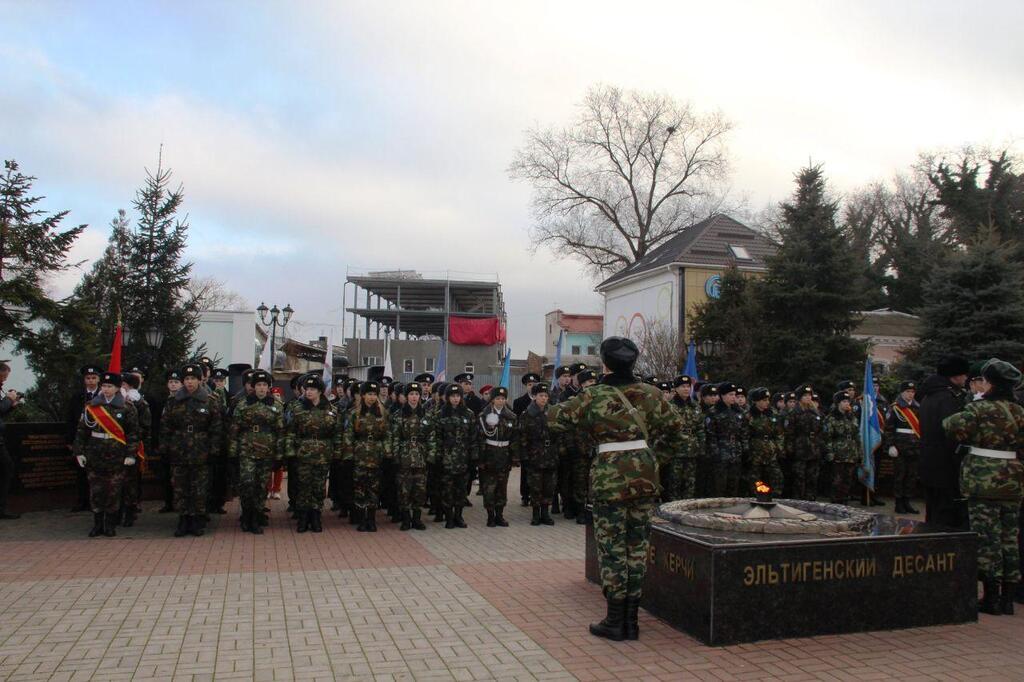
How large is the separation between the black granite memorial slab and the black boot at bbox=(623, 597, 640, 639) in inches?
15.4

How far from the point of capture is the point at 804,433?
13.1 meters

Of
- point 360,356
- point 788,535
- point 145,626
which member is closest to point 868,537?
point 788,535

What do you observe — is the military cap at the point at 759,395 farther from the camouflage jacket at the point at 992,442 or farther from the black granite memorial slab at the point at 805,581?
the black granite memorial slab at the point at 805,581

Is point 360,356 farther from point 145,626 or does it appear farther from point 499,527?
point 145,626

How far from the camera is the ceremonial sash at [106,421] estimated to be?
9.75 metres

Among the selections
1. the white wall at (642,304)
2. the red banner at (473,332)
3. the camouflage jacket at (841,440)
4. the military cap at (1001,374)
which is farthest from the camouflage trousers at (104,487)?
the red banner at (473,332)

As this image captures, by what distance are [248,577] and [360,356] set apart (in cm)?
4783

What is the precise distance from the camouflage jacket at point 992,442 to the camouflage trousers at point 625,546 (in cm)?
298

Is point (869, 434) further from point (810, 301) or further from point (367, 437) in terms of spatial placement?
point (810, 301)

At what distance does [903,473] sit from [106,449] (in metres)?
11.9

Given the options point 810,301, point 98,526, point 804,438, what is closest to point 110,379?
point 98,526

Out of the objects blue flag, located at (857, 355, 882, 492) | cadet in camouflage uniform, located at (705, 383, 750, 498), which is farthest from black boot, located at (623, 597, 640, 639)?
blue flag, located at (857, 355, 882, 492)

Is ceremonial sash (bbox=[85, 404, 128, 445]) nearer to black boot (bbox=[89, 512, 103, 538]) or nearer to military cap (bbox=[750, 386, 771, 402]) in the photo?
black boot (bbox=[89, 512, 103, 538])

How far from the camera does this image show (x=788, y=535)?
631 centimetres
